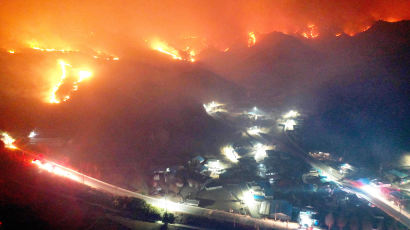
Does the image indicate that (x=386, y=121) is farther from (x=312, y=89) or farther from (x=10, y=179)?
(x=10, y=179)

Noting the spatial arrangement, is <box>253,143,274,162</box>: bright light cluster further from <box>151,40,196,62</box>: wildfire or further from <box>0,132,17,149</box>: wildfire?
<box>151,40,196,62</box>: wildfire

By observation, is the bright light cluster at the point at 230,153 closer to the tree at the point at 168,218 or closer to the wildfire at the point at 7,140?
the tree at the point at 168,218

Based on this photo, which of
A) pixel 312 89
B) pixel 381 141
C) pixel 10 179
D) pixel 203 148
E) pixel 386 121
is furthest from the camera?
pixel 312 89

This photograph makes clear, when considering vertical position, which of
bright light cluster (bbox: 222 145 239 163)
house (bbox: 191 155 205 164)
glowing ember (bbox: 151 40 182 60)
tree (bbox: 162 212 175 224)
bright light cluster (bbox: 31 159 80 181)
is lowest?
tree (bbox: 162 212 175 224)

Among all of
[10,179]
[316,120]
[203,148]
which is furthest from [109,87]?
[316,120]

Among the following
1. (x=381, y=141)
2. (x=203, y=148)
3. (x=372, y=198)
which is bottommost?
(x=372, y=198)

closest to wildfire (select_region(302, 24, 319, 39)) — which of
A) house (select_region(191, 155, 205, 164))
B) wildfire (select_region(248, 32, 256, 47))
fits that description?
wildfire (select_region(248, 32, 256, 47))
